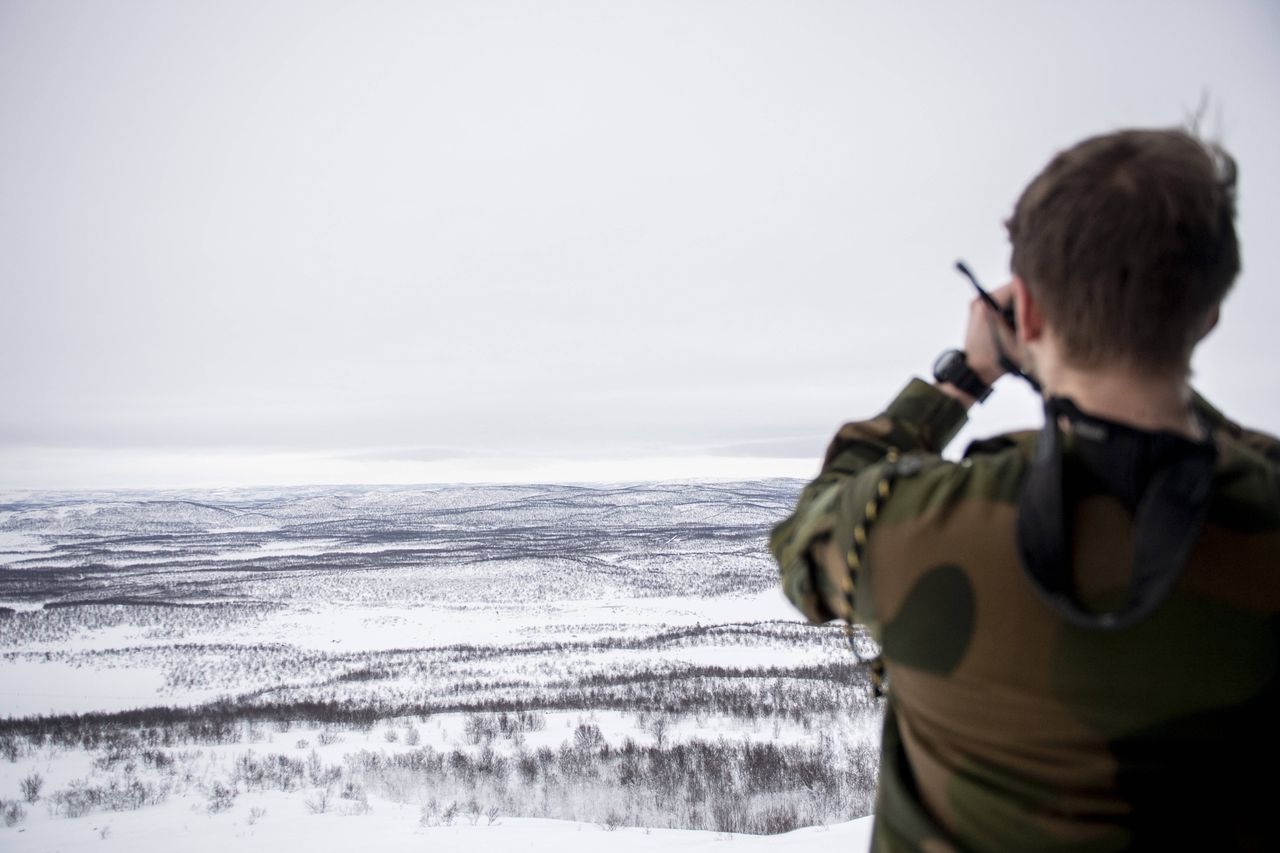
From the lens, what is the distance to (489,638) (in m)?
29.7

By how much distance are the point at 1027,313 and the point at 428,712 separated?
1727 cm

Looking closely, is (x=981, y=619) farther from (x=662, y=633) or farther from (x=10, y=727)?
(x=662, y=633)

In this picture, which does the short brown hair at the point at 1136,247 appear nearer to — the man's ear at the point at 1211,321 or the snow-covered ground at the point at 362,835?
the man's ear at the point at 1211,321

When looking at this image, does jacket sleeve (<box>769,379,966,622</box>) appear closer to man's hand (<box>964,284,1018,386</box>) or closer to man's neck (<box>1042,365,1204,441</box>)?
man's hand (<box>964,284,1018,386</box>)

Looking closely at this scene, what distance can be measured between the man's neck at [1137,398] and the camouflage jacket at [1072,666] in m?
0.06

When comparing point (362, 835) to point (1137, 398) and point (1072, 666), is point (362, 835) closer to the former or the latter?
point (1072, 666)

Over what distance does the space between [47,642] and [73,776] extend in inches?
852

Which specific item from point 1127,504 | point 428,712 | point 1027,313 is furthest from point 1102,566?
point 428,712

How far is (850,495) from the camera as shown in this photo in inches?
32.3

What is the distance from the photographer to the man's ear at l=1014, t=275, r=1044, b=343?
816mm

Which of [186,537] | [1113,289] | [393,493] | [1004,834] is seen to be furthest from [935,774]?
[393,493]

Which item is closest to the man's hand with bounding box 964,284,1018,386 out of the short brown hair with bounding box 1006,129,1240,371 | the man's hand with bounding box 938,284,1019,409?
the man's hand with bounding box 938,284,1019,409

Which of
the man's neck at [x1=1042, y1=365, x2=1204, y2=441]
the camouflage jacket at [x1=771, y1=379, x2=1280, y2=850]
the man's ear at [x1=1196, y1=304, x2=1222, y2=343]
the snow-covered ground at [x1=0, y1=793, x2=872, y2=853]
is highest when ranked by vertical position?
the man's ear at [x1=1196, y1=304, x2=1222, y2=343]

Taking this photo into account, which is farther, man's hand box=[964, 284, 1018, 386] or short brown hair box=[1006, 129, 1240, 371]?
man's hand box=[964, 284, 1018, 386]
